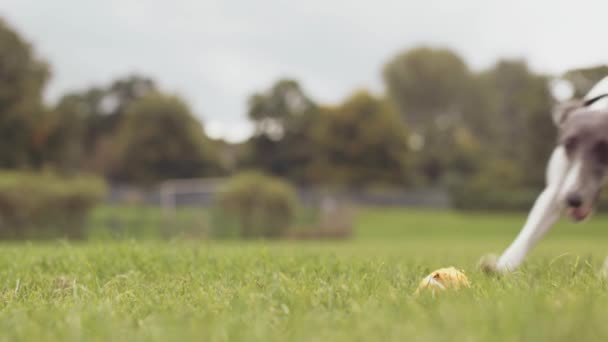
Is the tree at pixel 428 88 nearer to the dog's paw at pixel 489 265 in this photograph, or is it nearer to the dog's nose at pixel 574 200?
the dog's paw at pixel 489 265

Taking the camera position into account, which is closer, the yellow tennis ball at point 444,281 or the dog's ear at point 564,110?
the yellow tennis ball at point 444,281

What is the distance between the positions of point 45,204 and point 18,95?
1545 cm

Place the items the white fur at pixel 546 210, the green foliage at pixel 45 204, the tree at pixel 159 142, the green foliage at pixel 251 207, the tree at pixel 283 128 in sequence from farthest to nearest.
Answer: the tree at pixel 283 128 → the tree at pixel 159 142 → the green foliage at pixel 251 207 → the green foliage at pixel 45 204 → the white fur at pixel 546 210

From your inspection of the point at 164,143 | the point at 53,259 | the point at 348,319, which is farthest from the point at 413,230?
the point at 348,319

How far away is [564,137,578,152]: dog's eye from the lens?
3.67 m

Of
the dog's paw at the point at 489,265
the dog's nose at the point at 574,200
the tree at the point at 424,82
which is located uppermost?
the tree at the point at 424,82

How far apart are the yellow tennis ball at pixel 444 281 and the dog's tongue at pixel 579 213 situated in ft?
2.59

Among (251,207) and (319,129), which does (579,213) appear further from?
(319,129)

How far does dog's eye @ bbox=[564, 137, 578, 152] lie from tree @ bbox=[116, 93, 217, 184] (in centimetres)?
4927

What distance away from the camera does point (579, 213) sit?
369 cm

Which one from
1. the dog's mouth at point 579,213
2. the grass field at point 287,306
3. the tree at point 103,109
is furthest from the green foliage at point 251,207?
the tree at point 103,109

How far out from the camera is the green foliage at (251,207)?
1081 inches

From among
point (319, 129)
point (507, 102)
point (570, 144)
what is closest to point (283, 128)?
point (319, 129)

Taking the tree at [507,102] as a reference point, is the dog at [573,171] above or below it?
below
